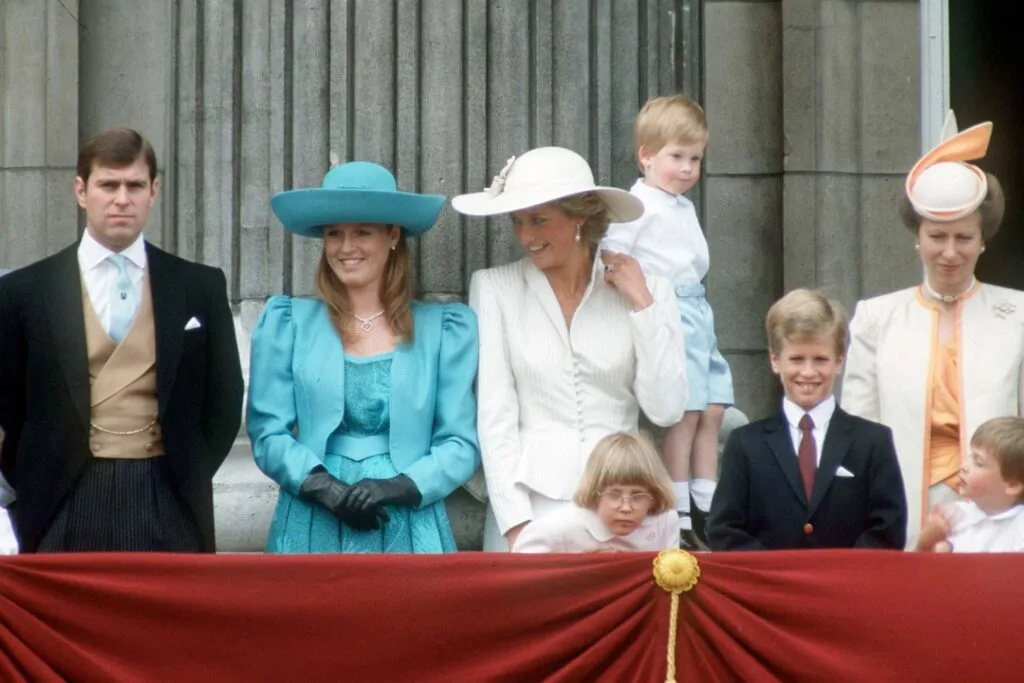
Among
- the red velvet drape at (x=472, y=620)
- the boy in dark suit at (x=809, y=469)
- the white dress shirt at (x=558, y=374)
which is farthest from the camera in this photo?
the white dress shirt at (x=558, y=374)

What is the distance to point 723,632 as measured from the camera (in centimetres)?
508

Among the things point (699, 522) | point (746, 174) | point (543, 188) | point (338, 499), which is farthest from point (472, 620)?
point (746, 174)

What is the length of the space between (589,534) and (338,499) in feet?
2.32

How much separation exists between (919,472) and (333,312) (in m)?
1.79

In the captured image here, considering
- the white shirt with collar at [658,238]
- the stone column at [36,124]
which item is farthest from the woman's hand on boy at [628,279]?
the stone column at [36,124]

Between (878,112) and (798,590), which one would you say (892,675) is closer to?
(798,590)

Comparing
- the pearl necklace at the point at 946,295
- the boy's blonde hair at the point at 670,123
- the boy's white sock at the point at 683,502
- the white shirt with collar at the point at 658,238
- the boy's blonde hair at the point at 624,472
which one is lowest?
the boy's white sock at the point at 683,502

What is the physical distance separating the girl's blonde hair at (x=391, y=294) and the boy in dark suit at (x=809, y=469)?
1087 mm

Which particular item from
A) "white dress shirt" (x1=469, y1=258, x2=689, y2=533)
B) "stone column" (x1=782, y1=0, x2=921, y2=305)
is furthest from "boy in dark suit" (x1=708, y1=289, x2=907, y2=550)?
"stone column" (x1=782, y1=0, x2=921, y2=305)

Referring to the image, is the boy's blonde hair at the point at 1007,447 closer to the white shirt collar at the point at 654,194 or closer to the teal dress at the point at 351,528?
the white shirt collar at the point at 654,194

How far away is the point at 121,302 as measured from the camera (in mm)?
5711

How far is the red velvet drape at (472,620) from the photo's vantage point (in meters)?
5.04

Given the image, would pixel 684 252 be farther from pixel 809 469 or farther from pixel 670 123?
pixel 809 469

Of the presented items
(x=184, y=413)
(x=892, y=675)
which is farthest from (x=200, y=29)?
(x=892, y=675)
